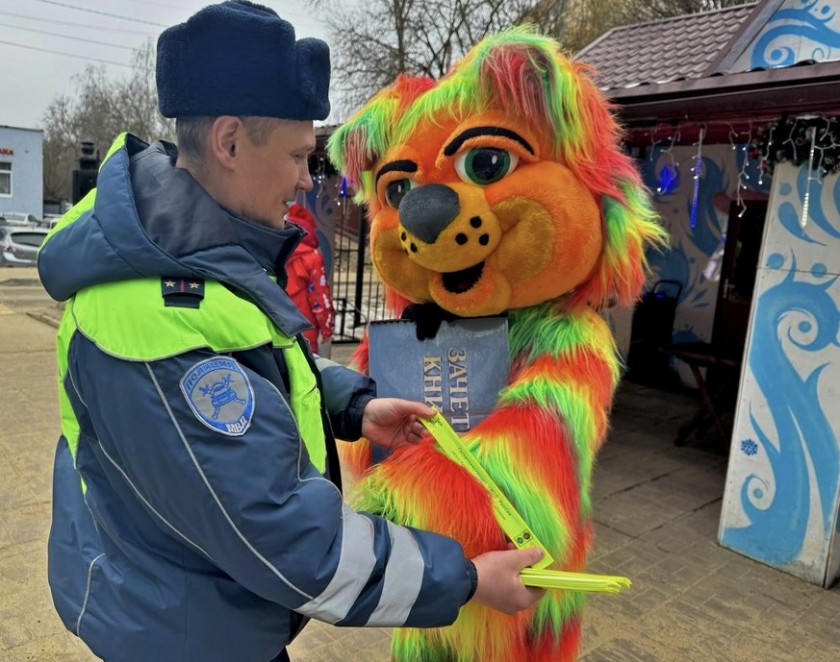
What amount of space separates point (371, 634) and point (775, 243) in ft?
9.80

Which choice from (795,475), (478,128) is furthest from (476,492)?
(795,475)

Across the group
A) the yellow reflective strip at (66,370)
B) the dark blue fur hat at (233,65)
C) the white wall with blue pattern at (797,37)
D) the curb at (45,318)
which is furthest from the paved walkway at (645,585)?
the curb at (45,318)

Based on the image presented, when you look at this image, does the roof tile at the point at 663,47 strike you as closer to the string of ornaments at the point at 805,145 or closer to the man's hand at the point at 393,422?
the string of ornaments at the point at 805,145

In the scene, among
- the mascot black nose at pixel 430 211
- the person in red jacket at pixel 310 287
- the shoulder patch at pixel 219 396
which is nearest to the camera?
the shoulder patch at pixel 219 396

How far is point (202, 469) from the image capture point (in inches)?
39.3

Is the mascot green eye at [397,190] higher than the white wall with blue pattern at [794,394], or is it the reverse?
the mascot green eye at [397,190]

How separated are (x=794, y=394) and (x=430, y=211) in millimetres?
2859

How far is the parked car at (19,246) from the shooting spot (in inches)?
729

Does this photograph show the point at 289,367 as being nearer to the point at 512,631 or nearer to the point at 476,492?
the point at 476,492

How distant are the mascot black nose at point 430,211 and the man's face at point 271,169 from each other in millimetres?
540

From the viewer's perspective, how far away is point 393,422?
177 centimetres

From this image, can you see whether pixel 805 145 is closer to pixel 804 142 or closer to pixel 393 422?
pixel 804 142

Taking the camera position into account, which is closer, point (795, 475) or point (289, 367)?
point (289, 367)

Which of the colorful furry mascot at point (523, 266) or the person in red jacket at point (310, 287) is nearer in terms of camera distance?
the colorful furry mascot at point (523, 266)
